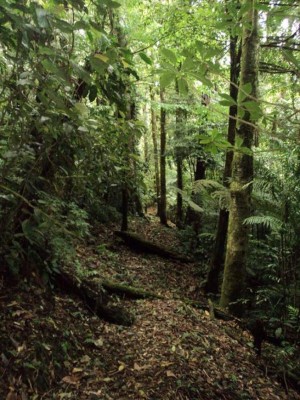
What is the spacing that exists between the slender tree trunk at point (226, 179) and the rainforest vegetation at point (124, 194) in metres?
0.03

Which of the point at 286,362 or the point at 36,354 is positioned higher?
the point at 36,354

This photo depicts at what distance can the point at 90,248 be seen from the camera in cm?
734

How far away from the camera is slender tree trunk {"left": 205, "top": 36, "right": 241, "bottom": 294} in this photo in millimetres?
6375

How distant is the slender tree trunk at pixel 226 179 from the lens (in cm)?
638

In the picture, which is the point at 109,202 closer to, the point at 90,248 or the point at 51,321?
the point at 90,248

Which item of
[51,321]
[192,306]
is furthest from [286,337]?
[51,321]

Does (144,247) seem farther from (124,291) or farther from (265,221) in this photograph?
(265,221)

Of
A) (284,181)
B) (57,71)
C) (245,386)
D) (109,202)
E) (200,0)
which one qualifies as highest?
(200,0)

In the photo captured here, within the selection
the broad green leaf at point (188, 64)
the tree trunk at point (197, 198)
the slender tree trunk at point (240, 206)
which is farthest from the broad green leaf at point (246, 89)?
the tree trunk at point (197, 198)

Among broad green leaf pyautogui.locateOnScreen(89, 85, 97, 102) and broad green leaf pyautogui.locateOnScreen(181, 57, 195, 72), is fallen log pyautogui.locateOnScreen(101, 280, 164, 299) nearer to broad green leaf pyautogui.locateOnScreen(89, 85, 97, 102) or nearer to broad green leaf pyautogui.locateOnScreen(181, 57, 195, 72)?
broad green leaf pyautogui.locateOnScreen(89, 85, 97, 102)

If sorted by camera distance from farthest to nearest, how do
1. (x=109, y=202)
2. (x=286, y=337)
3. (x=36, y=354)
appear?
(x=109, y=202)
(x=286, y=337)
(x=36, y=354)

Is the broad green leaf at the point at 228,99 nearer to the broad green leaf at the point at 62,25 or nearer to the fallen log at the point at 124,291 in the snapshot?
the broad green leaf at the point at 62,25

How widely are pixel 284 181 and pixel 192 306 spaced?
2.72 metres

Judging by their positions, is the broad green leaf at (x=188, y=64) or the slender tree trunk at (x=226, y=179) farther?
the slender tree trunk at (x=226, y=179)
